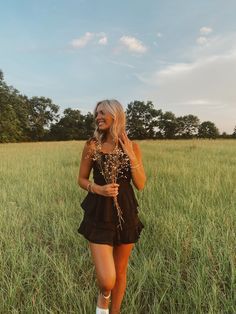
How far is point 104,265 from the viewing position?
2.54 m

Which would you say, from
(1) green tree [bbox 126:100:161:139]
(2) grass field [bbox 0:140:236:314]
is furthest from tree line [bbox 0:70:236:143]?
(2) grass field [bbox 0:140:236:314]

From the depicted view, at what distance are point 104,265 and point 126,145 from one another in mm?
929

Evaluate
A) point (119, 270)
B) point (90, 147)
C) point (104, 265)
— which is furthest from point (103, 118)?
point (119, 270)

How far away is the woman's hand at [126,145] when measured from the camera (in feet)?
9.14

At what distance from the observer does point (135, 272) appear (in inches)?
134

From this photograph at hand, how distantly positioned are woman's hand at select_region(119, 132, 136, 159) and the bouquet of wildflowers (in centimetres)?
3

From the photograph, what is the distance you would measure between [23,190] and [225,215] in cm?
448

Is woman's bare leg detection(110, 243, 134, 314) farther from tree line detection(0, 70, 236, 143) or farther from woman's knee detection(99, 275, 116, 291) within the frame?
tree line detection(0, 70, 236, 143)

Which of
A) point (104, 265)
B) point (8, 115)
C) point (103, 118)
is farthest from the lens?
point (8, 115)

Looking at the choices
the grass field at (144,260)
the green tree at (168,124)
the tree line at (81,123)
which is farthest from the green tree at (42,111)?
the grass field at (144,260)

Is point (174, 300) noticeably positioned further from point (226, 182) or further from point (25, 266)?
point (226, 182)

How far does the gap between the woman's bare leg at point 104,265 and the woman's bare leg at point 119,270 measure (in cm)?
18

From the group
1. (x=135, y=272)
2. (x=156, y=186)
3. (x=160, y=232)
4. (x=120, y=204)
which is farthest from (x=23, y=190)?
(x=120, y=204)

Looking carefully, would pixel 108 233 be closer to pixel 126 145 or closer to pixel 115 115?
pixel 126 145
